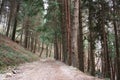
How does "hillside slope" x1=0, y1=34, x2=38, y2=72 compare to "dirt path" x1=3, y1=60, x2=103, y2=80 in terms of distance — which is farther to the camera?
A: "hillside slope" x1=0, y1=34, x2=38, y2=72

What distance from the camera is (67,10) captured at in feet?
67.8

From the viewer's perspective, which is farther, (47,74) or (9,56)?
(9,56)

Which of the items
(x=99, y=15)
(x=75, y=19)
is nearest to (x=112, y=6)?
(x=99, y=15)

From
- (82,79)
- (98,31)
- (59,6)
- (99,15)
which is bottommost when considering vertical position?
(82,79)

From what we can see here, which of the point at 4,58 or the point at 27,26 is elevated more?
the point at 27,26

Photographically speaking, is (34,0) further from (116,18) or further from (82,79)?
(82,79)

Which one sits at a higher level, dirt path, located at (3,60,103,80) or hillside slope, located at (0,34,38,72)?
hillside slope, located at (0,34,38,72)

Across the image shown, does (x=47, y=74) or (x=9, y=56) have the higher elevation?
(x=9, y=56)

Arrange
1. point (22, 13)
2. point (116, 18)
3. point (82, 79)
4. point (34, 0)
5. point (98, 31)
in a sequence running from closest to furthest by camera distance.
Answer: point (82, 79) → point (116, 18) → point (98, 31) → point (34, 0) → point (22, 13)

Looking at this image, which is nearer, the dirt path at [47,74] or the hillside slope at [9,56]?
the dirt path at [47,74]

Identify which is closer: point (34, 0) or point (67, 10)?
point (67, 10)

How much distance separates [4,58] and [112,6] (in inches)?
412

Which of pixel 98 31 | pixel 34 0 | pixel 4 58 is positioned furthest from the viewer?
pixel 34 0

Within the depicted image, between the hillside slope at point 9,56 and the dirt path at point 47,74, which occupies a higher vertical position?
the hillside slope at point 9,56
